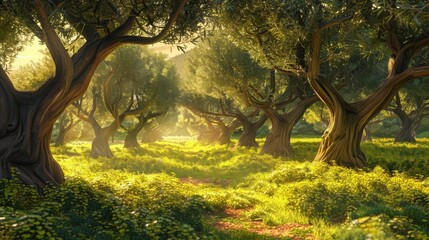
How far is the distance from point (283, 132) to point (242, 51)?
8005 mm

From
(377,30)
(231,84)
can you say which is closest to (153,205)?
(377,30)

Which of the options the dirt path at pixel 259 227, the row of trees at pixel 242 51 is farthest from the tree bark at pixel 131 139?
the dirt path at pixel 259 227

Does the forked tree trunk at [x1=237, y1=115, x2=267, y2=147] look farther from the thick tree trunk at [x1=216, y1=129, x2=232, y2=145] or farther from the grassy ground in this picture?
the grassy ground

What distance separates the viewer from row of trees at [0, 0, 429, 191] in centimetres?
1300

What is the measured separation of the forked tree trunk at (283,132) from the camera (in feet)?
108

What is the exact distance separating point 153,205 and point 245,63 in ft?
76.8

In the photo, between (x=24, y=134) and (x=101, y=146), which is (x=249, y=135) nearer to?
(x=101, y=146)

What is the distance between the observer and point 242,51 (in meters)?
33.8

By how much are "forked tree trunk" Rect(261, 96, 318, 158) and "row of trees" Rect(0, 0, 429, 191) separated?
0.09 metres

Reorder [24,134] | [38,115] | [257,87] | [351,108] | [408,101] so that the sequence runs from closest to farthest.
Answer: [24,134], [38,115], [351,108], [257,87], [408,101]

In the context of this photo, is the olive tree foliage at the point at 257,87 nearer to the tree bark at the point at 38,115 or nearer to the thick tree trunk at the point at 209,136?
the tree bark at the point at 38,115

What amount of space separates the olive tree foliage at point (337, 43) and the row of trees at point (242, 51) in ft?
0.19

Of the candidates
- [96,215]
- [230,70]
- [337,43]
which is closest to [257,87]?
[230,70]

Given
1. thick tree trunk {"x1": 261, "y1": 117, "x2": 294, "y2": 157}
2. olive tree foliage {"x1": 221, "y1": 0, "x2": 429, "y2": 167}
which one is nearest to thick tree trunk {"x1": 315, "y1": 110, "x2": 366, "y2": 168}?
olive tree foliage {"x1": 221, "y1": 0, "x2": 429, "y2": 167}
